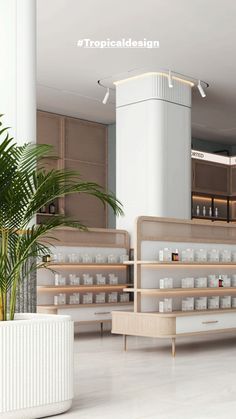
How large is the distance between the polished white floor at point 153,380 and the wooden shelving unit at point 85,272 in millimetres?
466

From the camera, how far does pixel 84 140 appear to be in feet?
40.3

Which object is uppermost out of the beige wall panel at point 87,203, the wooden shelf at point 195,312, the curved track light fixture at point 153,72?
the curved track light fixture at point 153,72

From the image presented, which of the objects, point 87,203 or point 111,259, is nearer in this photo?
Result: point 111,259

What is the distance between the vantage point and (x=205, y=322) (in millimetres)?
7523

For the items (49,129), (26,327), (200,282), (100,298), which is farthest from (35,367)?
(49,129)

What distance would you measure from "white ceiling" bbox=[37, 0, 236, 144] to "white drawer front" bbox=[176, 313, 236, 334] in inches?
128

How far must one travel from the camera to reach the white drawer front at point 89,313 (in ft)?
27.3

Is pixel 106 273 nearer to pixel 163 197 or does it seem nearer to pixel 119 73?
pixel 163 197

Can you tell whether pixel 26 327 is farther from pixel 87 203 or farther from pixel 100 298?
pixel 87 203

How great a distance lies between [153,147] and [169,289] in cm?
269

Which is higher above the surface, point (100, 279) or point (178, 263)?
point (178, 263)

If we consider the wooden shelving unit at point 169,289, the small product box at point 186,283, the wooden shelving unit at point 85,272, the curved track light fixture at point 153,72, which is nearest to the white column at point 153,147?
the curved track light fixture at point 153,72

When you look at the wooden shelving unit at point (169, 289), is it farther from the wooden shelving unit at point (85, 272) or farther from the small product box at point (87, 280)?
the small product box at point (87, 280)

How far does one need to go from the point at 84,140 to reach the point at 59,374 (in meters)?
8.52
